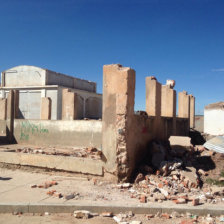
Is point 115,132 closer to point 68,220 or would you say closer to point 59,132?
point 68,220

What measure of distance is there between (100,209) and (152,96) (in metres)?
4.46

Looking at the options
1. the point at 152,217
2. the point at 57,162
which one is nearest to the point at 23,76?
the point at 57,162

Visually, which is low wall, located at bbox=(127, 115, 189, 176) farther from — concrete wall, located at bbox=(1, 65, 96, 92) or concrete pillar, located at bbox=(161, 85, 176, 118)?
concrete wall, located at bbox=(1, 65, 96, 92)

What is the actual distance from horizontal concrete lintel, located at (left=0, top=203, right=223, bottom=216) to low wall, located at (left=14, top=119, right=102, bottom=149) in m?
5.79

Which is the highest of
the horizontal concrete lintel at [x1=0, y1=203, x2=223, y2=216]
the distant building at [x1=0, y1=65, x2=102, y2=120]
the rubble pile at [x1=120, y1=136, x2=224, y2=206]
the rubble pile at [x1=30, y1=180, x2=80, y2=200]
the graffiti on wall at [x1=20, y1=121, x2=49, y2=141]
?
the distant building at [x1=0, y1=65, x2=102, y2=120]

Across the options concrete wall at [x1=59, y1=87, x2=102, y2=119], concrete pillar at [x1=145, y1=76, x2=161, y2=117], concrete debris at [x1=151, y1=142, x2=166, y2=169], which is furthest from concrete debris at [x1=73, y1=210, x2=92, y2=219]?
concrete wall at [x1=59, y1=87, x2=102, y2=119]

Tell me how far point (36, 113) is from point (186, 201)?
20781 mm

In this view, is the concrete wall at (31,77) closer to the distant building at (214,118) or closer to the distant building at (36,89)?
the distant building at (36,89)

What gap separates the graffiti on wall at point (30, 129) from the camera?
11.8 m

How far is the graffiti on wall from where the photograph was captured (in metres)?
11.8

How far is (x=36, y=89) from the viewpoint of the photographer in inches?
947

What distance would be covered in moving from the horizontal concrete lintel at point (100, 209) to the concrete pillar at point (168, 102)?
22.1 ft

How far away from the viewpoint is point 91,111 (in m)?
27.3

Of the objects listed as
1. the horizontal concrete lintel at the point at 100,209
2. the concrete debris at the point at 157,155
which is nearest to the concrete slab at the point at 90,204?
the horizontal concrete lintel at the point at 100,209
